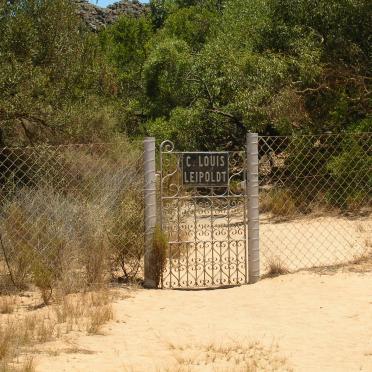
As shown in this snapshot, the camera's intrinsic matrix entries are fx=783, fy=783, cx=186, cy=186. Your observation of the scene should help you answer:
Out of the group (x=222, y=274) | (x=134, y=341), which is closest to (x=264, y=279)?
(x=222, y=274)

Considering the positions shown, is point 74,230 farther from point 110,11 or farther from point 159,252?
point 110,11

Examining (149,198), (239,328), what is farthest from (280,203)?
(239,328)

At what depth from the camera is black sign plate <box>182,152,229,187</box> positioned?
8580 mm

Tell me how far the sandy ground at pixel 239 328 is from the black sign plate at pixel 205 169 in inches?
47.3

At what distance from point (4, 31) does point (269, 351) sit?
10035 mm

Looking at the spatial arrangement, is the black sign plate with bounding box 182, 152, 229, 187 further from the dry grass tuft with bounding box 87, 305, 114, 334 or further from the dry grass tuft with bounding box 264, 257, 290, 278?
the dry grass tuft with bounding box 87, 305, 114, 334

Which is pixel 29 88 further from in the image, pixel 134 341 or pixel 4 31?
pixel 134 341

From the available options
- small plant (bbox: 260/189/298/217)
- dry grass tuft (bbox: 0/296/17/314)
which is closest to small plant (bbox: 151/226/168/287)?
dry grass tuft (bbox: 0/296/17/314)

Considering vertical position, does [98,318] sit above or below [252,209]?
below

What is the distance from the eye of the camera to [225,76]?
17.4m

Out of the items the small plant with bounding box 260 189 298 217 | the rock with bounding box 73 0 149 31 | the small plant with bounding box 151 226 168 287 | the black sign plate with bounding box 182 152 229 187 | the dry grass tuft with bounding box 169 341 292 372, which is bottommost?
the dry grass tuft with bounding box 169 341 292 372

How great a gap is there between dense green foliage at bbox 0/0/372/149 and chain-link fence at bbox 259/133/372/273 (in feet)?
6.91

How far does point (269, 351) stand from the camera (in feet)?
19.6

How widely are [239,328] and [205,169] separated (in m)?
2.32
